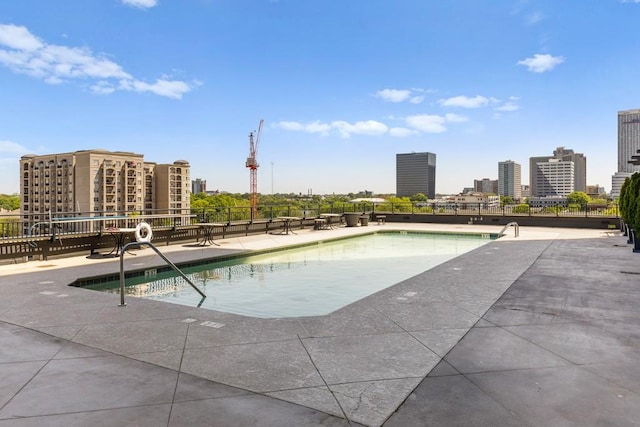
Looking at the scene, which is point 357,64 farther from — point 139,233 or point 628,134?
point 628,134

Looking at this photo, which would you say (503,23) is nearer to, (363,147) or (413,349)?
(413,349)

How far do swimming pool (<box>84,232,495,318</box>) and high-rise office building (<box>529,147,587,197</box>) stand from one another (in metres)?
159

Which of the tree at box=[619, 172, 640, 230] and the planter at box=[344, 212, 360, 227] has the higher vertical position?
the tree at box=[619, 172, 640, 230]

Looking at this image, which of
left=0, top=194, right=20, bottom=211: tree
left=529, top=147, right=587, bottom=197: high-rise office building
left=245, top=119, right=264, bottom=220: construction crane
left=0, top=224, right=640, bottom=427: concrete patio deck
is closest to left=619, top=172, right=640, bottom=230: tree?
left=0, top=224, right=640, bottom=427: concrete patio deck

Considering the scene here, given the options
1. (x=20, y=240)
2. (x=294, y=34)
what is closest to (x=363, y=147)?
(x=294, y=34)

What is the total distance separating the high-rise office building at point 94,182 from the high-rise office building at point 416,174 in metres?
87.4

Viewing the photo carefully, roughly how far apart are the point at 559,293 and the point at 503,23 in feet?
59.3

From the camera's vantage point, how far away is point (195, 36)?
67.7ft

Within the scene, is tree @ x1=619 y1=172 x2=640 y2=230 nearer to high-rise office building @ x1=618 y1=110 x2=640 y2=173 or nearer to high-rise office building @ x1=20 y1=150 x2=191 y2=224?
high-rise office building @ x1=618 y1=110 x2=640 y2=173

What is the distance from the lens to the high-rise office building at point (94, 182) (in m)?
125

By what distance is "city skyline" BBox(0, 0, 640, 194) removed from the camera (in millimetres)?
18500

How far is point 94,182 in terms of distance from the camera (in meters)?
125

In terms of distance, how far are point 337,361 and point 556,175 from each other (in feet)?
585

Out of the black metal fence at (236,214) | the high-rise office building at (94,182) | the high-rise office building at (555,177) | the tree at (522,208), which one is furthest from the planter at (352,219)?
the high-rise office building at (555,177)
